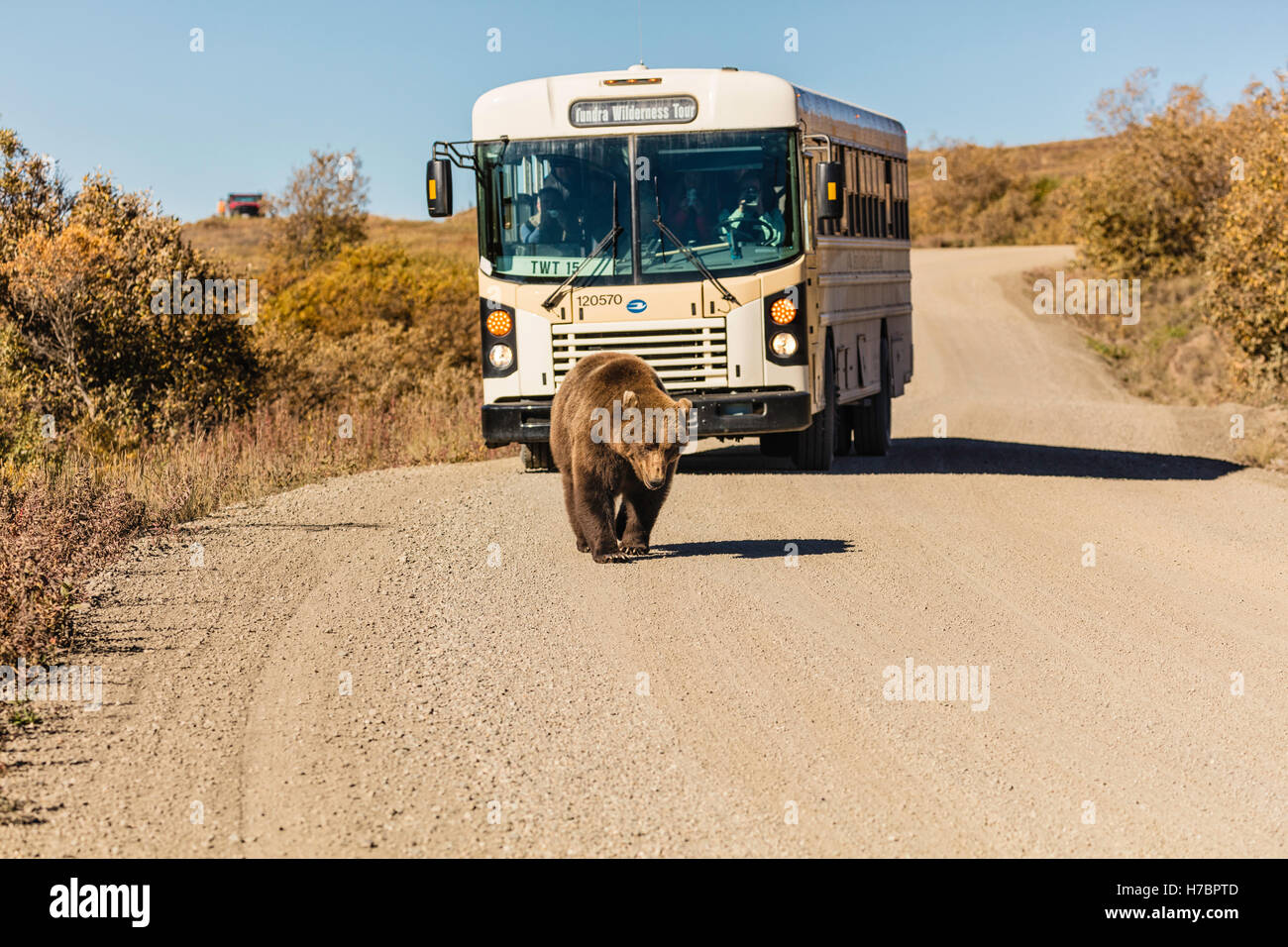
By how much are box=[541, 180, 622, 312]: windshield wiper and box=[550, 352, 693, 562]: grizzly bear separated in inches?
103

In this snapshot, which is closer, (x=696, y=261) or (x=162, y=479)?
(x=696, y=261)

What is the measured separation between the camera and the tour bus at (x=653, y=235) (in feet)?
43.0

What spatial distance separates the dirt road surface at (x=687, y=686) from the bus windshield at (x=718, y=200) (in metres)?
2.26

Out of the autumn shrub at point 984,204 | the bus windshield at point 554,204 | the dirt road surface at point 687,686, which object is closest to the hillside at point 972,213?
the autumn shrub at point 984,204

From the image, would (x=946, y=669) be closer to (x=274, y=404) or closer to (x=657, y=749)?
(x=657, y=749)

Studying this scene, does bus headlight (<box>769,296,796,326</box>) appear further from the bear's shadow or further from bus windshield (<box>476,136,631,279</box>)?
the bear's shadow

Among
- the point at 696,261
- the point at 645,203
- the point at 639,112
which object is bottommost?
the point at 696,261

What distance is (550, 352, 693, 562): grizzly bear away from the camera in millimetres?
9766

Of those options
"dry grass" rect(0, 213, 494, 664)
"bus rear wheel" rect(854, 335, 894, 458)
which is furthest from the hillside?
"bus rear wheel" rect(854, 335, 894, 458)

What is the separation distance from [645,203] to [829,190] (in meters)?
1.69

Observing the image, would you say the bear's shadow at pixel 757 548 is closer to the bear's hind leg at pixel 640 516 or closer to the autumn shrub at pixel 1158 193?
the bear's hind leg at pixel 640 516

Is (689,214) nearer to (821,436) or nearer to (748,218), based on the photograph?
(748,218)

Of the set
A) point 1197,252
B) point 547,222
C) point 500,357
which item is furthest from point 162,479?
point 1197,252

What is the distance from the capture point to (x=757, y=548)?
10828mm
